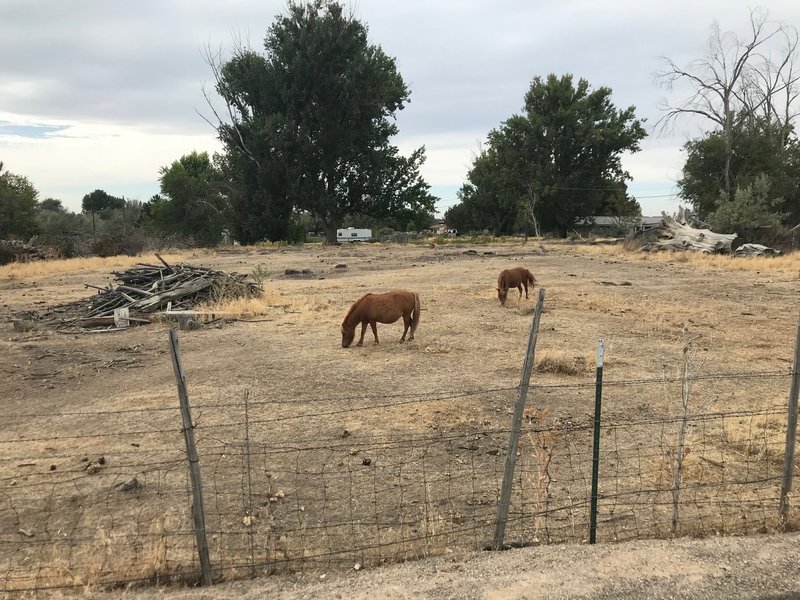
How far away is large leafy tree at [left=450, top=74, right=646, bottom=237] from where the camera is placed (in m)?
60.7

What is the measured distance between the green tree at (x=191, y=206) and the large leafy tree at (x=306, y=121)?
28.2ft

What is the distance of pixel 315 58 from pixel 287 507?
5331cm

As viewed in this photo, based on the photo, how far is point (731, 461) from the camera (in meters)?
5.70

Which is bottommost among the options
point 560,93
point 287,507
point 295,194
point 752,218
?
point 287,507

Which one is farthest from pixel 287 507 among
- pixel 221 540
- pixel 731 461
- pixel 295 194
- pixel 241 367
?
pixel 295 194

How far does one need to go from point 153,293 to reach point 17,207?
43.5 metres

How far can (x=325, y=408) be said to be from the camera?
24.7 ft

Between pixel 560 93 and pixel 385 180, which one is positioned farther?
pixel 560 93

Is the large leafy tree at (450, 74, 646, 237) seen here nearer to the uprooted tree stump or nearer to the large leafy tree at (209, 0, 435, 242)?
the large leafy tree at (209, 0, 435, 242)

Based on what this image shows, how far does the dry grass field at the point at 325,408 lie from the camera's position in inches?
180

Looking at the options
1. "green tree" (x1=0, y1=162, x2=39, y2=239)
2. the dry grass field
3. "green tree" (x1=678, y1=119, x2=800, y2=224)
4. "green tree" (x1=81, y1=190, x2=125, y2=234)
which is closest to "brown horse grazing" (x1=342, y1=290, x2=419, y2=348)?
the dry grass field

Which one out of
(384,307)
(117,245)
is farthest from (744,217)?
(117,245)

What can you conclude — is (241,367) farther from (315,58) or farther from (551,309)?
(315,58)

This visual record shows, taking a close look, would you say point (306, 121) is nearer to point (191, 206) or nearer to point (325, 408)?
point (191, 206)
